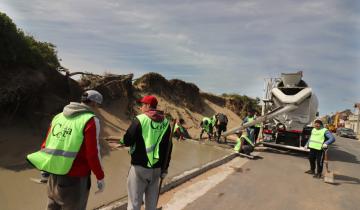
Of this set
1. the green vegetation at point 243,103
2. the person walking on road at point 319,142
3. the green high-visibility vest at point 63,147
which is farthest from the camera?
the green vegetation at point 243,103

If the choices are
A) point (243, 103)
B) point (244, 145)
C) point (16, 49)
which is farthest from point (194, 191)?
point (243, 103)

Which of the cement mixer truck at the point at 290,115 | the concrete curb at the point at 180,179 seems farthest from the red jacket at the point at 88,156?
the cement mixer truck at the point at 290,115

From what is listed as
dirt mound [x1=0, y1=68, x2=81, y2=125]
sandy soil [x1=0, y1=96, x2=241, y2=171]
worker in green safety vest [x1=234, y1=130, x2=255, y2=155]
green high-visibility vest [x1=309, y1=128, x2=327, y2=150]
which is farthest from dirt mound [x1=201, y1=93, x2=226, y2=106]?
green high-visibility vest [x1=309, y1=128, x2=327, y2=150]

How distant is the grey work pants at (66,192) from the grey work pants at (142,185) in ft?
2.49

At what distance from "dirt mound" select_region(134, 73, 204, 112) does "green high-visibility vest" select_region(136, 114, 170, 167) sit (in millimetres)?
18163

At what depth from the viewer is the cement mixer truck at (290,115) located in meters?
14.5

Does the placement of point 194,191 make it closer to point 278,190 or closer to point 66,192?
point 278,190

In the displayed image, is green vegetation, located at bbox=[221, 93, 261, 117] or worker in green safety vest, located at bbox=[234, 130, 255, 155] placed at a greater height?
green vegetation, located at bbox=[221, 93, 261, 117]

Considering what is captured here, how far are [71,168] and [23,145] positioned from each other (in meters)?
6.53

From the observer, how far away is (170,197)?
6641 millimetres

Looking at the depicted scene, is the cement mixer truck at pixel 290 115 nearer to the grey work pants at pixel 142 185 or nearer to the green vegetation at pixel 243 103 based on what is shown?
the grey work pants at pixel 142 185

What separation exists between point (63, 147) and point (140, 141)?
0.95 metres

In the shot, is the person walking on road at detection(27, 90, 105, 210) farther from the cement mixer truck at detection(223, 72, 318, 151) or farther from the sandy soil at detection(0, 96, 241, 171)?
the cement mixer truck at detection(223, 72, 318, 151)

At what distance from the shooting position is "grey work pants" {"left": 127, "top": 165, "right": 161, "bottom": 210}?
13.6ft
